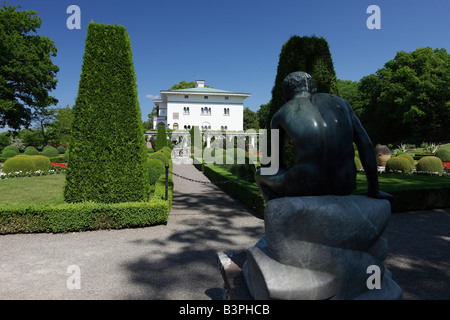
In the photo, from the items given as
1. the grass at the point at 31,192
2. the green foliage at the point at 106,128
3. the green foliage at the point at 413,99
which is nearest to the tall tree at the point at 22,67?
the grass at the point at 31,192

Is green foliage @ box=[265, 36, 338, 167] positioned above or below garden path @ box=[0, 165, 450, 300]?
above

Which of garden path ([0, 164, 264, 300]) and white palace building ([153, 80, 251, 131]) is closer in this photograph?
garden path ([0, 164, 264, 300])

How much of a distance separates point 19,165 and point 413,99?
4017 centimetres

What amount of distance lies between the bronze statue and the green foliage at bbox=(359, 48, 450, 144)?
3673 cm

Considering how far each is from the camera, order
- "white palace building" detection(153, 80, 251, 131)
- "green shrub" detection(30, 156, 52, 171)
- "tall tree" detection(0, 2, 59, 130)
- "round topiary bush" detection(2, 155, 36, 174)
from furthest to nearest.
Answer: "white palace building" detection(153, 80, 251, 131) < "tall tree" detection(0, 2, 59, 130) < "green shrub" detection(30, 156, 52, 171) < "round topiary bush" detection(2, 155, 36, 174)

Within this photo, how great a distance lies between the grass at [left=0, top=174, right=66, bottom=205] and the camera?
908 centimetres

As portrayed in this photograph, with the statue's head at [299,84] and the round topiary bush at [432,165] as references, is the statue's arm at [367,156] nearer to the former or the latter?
the statue's head at [299,84]

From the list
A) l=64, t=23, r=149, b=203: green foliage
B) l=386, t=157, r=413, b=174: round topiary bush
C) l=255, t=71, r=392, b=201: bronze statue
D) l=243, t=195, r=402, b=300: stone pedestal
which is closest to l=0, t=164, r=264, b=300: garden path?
l=64, t=23, r=149, b=203: green foliage

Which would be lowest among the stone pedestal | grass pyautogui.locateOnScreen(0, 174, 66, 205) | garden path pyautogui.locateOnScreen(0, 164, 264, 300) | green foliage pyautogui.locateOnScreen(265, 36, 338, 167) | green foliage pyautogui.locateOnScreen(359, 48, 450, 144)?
garden path pyautogui.locateOnScreen(0, 164, 264, 300)

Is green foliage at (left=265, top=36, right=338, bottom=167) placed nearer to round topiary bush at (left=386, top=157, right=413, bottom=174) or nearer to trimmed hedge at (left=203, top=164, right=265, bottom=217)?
trimmed hedge at (left=203, top=164, right=265, bottom=217)

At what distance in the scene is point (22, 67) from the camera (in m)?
23.8

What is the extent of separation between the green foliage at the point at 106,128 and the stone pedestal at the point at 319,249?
18.5 ft

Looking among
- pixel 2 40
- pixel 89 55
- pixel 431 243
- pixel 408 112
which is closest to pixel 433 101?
pixel 408 112
